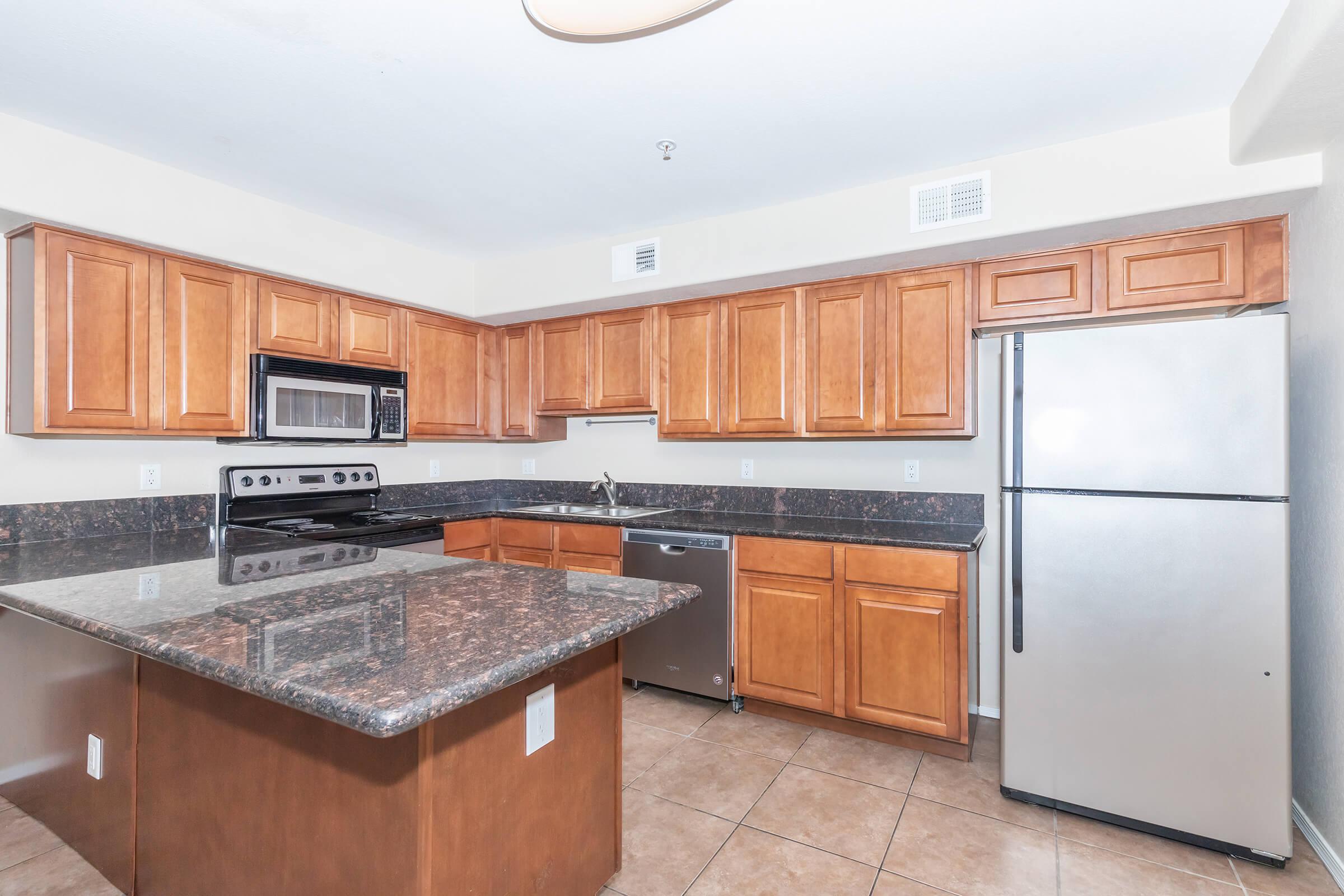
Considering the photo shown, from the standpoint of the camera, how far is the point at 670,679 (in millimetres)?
3193

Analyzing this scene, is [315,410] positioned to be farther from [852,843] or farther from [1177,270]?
[1177,270]

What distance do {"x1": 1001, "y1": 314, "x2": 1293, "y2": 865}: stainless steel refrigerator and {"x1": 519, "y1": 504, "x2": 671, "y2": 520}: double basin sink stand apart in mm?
1943

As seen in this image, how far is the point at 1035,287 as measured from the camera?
2609mm

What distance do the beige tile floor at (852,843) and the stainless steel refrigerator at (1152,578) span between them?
114 mm

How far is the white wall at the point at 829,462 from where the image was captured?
300cm

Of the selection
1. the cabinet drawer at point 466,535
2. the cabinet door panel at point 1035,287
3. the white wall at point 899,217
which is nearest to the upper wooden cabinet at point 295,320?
the white wall at point 899,217

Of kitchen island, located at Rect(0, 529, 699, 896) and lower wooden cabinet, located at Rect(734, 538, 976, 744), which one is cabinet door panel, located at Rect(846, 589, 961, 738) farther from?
kitchen island, located at Rect(0, 529, 699, 896)

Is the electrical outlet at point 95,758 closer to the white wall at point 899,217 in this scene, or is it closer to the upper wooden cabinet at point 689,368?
the upper wooden cabinet at point 689,368

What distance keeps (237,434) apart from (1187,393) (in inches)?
145

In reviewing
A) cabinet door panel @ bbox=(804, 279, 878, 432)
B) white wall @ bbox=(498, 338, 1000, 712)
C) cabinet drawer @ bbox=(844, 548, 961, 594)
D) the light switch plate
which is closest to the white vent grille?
cabinet door panel @ bbox=(804, 279, 878, 432)

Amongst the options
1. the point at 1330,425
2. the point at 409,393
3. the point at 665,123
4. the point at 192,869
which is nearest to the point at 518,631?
the point at 192,869

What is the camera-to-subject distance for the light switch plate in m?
1.39

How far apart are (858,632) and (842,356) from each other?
125 centimetres

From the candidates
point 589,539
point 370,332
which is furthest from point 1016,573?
point 370,332
